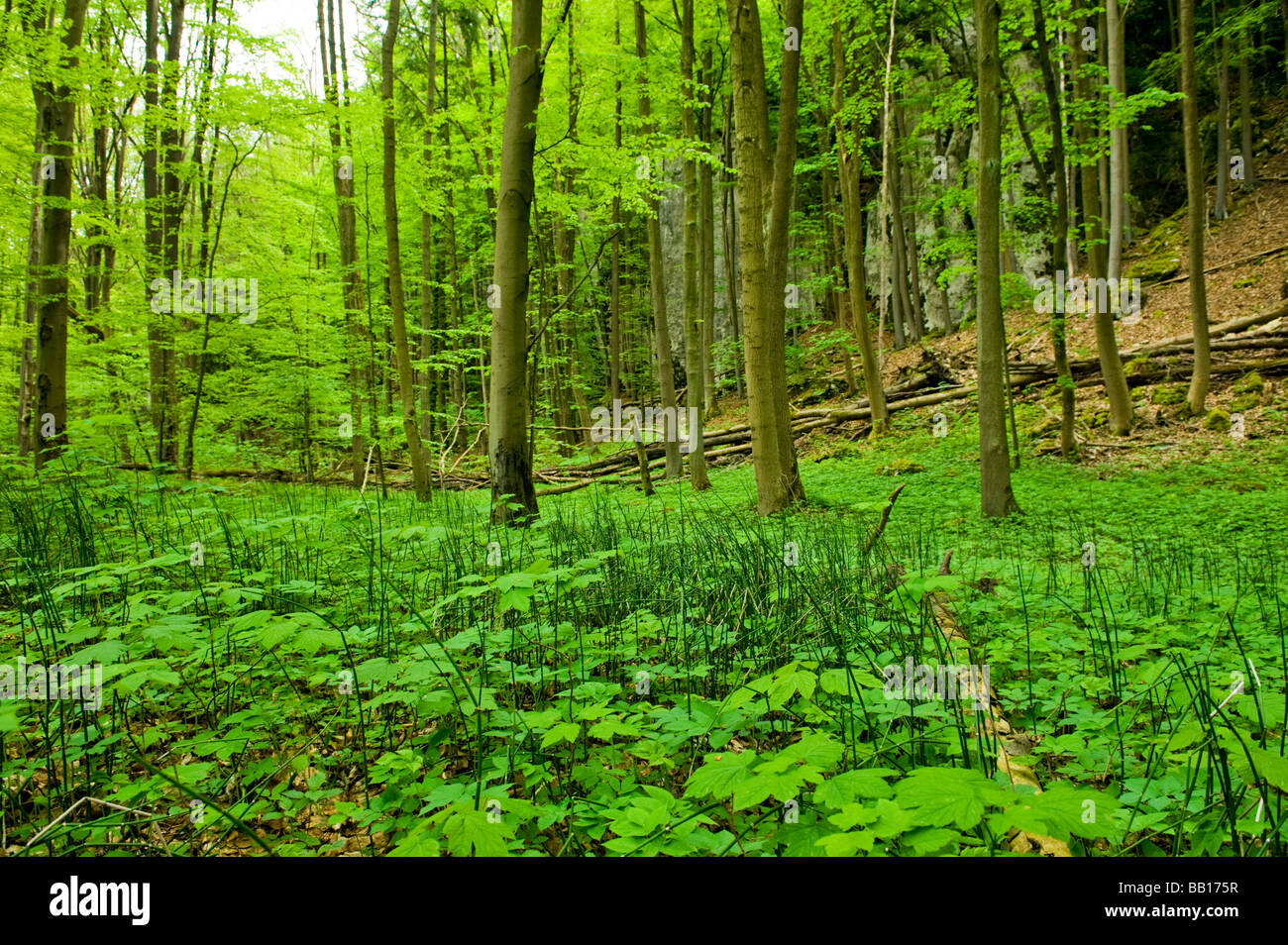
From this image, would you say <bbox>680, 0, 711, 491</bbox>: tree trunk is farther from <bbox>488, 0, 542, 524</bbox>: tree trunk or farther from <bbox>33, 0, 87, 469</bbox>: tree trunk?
<bbox>33, 0, 87, 469</bbox>: tree trunk

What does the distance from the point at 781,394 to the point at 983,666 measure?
18.2 feet

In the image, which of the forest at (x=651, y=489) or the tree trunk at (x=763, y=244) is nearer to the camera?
the forest at (x=651, y=489)

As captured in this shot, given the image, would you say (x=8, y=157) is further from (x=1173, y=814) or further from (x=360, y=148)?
(x=1173, y=814)

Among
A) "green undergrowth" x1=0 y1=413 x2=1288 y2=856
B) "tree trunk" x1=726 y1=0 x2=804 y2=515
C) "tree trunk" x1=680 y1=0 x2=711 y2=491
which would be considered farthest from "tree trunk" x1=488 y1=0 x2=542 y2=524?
"tree trunk" x1=680 y1=0 x2=711 y2=491

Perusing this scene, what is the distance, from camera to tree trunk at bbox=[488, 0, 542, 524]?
5676 millimetres

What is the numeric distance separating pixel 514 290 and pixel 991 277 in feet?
16.8

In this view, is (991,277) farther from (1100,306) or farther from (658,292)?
(658,292)

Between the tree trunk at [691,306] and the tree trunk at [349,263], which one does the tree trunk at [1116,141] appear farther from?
the tree trunk at [349,263]

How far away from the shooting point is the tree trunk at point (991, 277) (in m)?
6.50

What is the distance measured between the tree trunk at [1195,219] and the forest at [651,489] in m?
0.11

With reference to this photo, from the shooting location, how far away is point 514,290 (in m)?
5.69

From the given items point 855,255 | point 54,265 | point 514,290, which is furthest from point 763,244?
point 54,265

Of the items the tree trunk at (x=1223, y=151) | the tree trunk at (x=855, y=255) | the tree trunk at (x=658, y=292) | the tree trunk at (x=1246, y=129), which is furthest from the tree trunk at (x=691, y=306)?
the tree trunk at (x=1246, y=129)

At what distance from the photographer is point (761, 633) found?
2752mm
